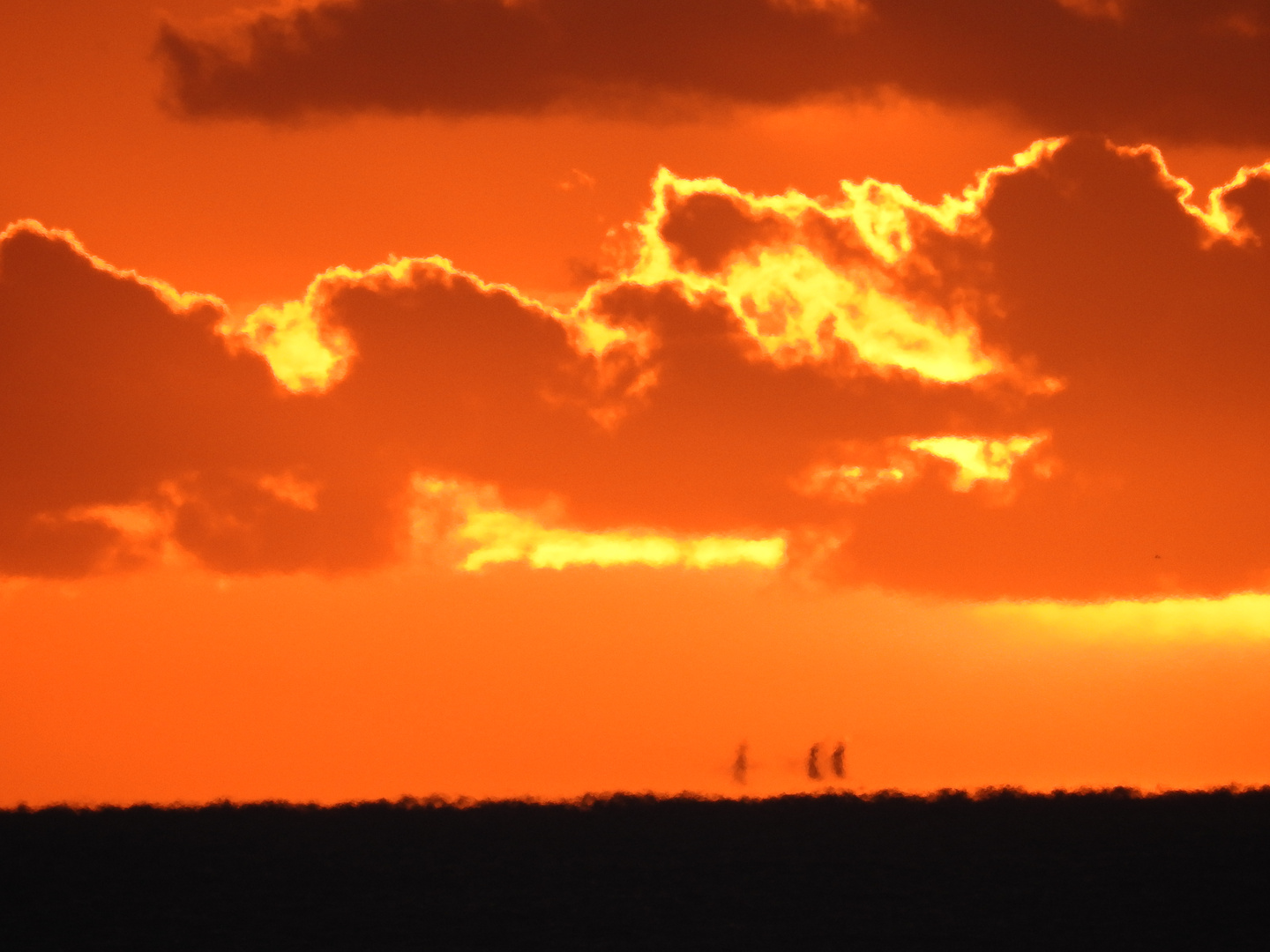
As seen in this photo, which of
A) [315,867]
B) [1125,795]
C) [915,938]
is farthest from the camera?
[1125,795]

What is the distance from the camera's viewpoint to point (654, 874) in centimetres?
5178

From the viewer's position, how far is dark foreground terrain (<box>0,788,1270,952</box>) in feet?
161

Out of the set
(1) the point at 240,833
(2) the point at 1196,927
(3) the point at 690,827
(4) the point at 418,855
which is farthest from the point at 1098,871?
(1) the point at 240,833

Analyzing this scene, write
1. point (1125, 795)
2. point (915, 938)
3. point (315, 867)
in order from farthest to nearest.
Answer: point (1125, 795) < point (315, 867) < point (915, 938)

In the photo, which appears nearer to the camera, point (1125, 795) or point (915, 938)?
point (915, 938)

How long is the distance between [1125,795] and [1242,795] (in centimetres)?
245

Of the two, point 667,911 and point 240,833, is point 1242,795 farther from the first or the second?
point 240,833

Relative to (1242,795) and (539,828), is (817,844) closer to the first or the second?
(539,828)

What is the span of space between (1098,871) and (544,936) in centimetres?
1115

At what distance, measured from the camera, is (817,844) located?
53281 mm

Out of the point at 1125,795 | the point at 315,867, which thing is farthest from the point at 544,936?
the point at 1125,795

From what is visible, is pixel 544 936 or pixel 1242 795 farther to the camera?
pixel 1242 795

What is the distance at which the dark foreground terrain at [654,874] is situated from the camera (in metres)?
49.1

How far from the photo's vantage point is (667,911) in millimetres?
49938
